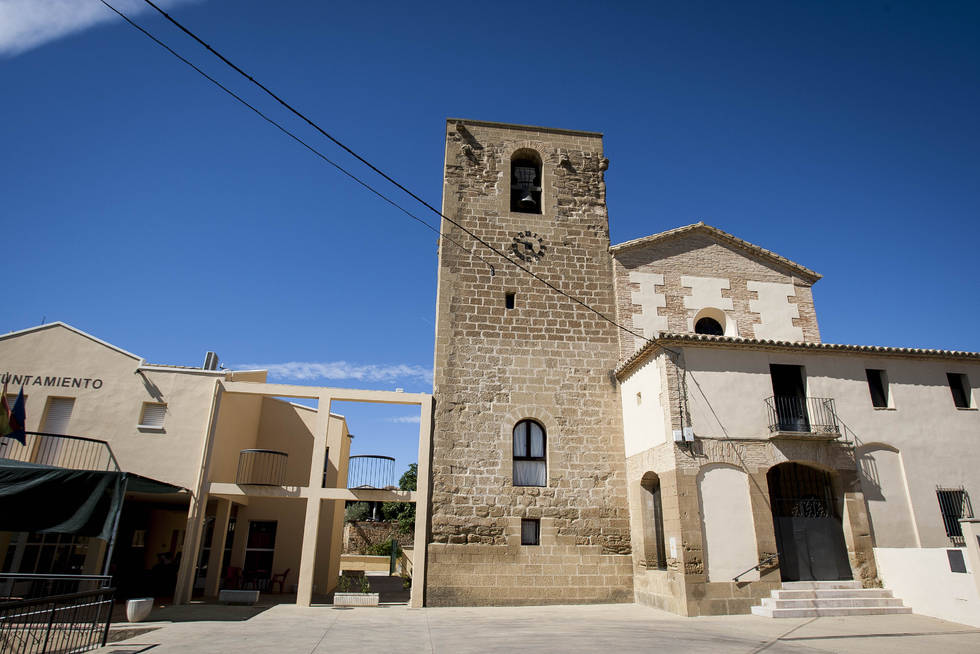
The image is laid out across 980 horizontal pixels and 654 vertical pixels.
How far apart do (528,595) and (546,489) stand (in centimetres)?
234

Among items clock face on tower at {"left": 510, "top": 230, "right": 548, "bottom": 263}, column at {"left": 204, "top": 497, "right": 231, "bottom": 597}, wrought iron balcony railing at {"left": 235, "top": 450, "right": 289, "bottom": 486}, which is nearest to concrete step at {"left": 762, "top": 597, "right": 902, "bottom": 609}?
clock face on tower at {"left": 510, "top": 230, "right": 548, "bottom": 263}

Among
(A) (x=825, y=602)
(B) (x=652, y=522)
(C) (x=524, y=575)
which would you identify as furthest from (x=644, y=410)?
(A) (x=825, y=602)

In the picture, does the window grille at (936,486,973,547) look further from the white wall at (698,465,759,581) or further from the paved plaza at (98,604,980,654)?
the white wall at (698,465,759,581)

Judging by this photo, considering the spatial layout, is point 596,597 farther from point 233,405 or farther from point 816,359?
point 233,405

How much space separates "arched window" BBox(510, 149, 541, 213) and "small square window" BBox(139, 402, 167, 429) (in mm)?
10382

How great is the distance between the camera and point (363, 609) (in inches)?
480

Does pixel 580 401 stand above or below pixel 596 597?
above

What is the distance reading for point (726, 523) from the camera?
1122 cm

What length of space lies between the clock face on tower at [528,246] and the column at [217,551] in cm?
1006

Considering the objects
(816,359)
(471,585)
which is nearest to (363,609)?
(471,585)

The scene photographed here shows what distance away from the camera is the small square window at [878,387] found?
12.9 metres

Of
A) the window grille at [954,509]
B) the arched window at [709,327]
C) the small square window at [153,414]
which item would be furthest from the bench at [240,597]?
the window grille at [954,509]

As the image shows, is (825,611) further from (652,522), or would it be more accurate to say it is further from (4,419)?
(4,419)

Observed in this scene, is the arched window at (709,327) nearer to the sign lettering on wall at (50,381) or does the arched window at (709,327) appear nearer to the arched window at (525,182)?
the arched window at (525,182)
